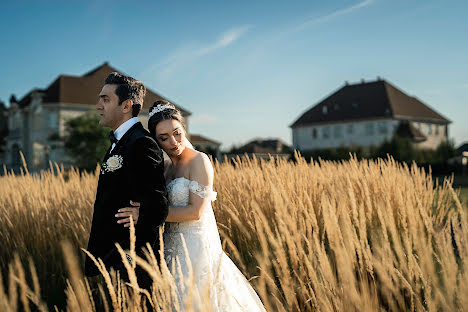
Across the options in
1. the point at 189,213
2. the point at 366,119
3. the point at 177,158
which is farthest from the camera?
the point at 366,119

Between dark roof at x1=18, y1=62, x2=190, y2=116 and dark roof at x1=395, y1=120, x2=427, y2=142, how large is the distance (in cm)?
2031

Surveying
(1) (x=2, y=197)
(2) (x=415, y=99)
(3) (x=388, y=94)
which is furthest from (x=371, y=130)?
(1) (x=2, y=197)

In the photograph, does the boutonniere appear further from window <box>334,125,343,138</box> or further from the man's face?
window <box>334,125,343,138</box>

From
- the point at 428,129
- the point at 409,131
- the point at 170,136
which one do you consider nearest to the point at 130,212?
the point at 170,136

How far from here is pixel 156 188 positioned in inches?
102

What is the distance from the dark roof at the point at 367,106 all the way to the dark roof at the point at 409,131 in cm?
82

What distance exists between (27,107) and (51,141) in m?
5.96

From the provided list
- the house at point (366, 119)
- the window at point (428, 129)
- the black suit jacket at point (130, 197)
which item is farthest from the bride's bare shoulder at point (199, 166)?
the window at point (428, 129)

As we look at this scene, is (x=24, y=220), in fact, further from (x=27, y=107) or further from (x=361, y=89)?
(x=361, y=89)

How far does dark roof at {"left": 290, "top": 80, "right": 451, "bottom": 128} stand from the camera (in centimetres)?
4086

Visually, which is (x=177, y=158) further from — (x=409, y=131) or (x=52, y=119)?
(x=409, y=131)

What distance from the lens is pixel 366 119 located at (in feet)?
133

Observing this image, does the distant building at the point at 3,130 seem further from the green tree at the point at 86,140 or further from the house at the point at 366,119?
the house at the point at 366,119

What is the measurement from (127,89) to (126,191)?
2.25ft
